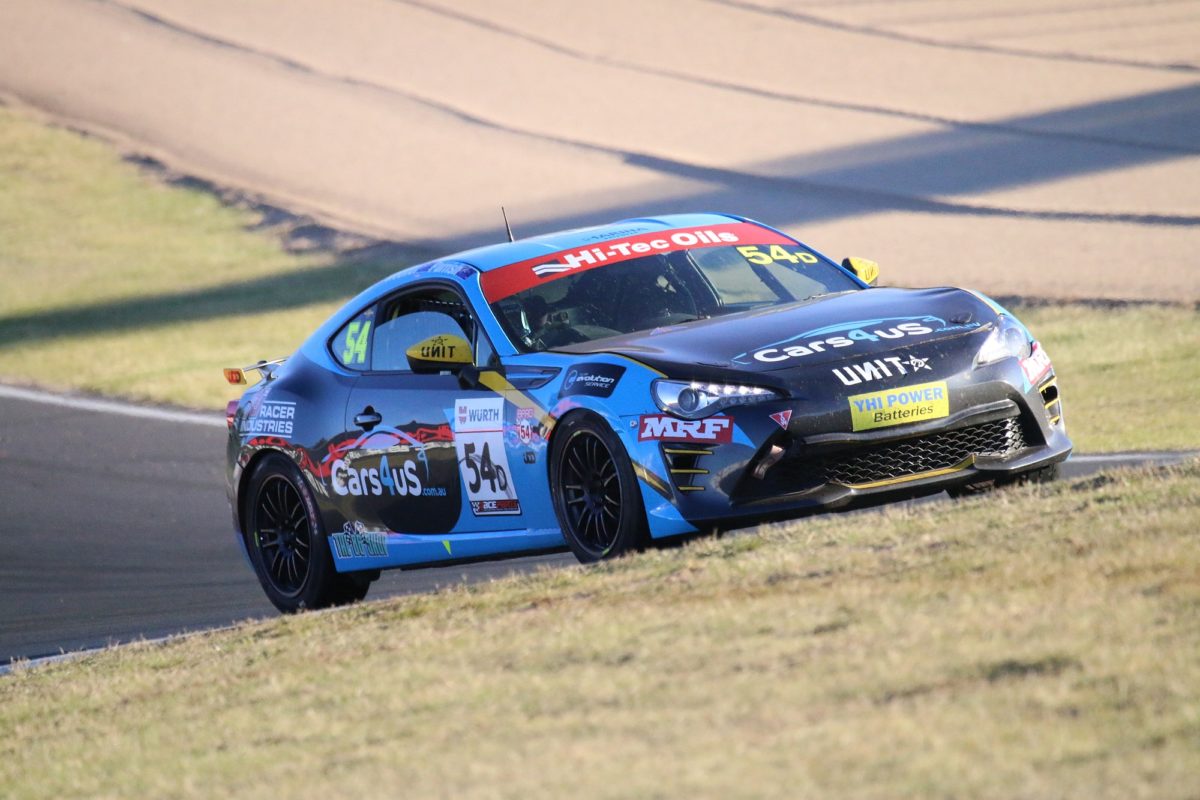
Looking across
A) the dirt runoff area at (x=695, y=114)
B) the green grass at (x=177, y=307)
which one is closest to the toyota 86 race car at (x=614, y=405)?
the green grass at (x=177, y=307)

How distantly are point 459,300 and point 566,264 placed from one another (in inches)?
19.5

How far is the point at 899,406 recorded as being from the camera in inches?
290

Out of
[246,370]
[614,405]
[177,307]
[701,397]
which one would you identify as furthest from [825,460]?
[177,307]

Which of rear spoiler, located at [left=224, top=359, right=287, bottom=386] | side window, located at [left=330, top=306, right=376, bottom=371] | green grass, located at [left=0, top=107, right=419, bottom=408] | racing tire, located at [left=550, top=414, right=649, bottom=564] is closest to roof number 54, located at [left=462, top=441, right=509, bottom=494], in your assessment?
racing tire, located at [left=550, top=414, right=649, bottom=564]

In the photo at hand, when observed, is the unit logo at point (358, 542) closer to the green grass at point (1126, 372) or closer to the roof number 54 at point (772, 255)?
the roof number 54 at point (772, 255)

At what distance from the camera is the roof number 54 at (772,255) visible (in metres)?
9.02

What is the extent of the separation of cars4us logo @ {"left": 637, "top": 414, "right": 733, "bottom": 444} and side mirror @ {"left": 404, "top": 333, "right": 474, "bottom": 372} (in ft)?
3.95

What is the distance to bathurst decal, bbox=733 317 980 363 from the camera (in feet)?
24.5

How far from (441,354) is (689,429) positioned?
1.45 metres

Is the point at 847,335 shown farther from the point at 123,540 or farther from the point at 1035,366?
the point at 123,540

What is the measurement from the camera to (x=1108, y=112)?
25828 mm

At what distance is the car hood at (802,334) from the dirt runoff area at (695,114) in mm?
10009

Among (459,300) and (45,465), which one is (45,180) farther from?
(459,300)

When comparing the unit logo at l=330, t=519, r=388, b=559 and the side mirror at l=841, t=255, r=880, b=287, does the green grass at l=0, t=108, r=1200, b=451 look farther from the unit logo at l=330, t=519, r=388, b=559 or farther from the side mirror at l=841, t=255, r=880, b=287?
the unit logo at l=330, t=519, r=388, b=559
